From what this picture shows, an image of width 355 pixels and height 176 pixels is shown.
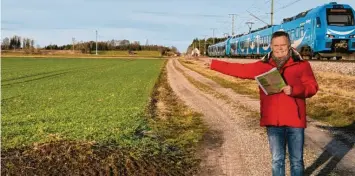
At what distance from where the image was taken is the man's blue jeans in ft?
16.5

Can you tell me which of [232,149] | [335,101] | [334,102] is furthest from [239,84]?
[232,149]

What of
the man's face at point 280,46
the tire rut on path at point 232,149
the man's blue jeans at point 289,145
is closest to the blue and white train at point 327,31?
the tire rut on path at point 232,149

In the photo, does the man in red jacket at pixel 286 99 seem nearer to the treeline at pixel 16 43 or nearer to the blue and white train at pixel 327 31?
the blue and white train at pixel 327 31

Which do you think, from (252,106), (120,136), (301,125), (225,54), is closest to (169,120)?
(120,136)

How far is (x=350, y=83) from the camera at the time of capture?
694 inches

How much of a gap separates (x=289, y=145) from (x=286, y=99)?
0.57 m

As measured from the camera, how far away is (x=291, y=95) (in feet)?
15.7

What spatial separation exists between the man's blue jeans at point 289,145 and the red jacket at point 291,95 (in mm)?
107

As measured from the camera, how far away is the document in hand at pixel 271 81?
4777 mm

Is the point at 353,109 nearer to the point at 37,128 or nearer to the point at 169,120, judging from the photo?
the point at 169,120

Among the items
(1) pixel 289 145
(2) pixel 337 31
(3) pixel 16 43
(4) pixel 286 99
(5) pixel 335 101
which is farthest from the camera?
(3) pixel 16 43

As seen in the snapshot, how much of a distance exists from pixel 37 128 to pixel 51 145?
2337 millimetres

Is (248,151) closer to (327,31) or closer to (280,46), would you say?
(280,46)

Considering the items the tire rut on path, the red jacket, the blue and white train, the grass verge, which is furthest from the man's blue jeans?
the blue and white train
